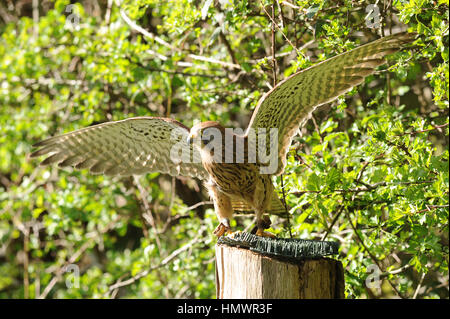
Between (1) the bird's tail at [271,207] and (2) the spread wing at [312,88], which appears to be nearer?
(2) the spread wing at [312,88]

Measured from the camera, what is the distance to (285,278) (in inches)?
78.0

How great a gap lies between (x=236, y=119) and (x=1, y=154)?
2.53m

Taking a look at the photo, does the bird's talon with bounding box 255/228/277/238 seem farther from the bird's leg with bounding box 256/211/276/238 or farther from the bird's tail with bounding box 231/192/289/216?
the bird's tail with bounding box 231/192/289/216

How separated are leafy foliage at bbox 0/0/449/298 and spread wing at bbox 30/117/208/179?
0.61 metres

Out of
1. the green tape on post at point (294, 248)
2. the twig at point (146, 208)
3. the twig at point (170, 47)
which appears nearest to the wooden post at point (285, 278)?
the green tape on post at point (294, 248)

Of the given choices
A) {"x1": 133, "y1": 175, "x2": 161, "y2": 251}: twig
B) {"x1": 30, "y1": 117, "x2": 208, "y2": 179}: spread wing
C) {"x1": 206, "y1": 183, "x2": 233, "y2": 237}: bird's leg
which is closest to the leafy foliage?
{"x1": 133, "y1": 175, "x2": 161, "y2": 251}: twig

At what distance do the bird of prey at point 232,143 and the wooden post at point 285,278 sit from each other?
0.68 m

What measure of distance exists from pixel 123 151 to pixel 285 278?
153 centimetres

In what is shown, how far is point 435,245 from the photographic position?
8.04 ft

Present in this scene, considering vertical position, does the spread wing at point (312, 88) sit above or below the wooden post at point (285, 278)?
above

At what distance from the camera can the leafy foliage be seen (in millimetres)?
2660

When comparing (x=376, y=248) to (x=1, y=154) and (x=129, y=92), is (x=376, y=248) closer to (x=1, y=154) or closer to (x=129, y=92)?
(x=129, y=92)

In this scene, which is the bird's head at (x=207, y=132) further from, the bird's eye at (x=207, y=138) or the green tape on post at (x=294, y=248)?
the green tape on post at (x=294, y=248)

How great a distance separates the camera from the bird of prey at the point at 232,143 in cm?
251
